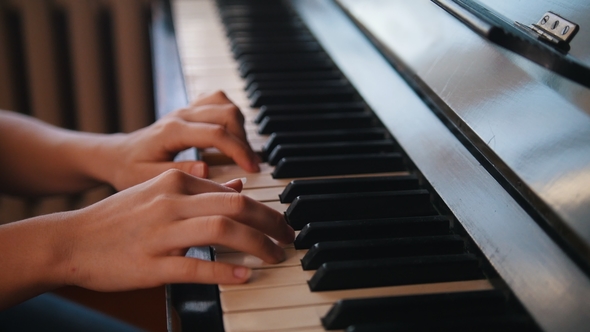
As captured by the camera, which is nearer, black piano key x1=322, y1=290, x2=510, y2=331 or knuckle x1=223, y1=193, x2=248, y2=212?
black piano key x1=322, y1=290, x2=510, y2=331

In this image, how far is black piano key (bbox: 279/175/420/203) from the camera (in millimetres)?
863

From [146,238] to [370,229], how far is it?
0.88ft

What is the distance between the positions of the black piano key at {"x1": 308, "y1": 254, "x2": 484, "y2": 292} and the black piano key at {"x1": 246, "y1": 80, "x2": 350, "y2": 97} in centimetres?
62

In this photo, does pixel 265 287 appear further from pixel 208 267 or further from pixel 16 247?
pixel 16 247

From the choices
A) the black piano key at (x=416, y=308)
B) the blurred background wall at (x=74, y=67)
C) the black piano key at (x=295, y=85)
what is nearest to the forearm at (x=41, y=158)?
the black piano key at (x=295, y=85)

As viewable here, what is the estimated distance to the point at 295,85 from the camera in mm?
1257

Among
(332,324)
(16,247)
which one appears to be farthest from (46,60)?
(332,324)

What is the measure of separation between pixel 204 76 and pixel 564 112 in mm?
849

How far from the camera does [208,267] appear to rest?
68 cm

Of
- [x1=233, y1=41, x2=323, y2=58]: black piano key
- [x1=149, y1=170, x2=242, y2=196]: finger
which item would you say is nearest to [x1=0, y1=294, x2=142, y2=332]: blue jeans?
[x1=149, y1=170, x2=242, y2=196]: finger

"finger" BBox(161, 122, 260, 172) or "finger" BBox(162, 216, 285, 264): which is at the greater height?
"finger" BBox(162, 216, 285, 264)

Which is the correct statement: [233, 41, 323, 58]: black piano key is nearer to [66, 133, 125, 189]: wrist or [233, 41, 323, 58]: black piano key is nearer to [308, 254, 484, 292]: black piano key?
[66, 133, 125, 189]: wrist

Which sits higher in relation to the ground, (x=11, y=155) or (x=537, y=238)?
(x=537, y=238)

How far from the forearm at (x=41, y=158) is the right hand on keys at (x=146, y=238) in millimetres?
377
